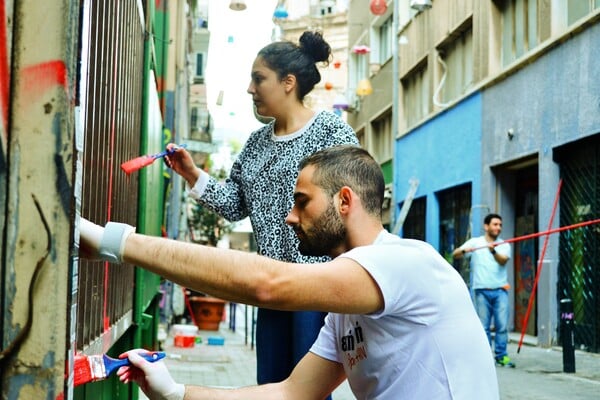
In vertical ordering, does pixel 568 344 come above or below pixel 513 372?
above

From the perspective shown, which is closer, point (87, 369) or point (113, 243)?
point (113, 243)

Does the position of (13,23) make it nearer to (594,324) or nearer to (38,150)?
(38,150)

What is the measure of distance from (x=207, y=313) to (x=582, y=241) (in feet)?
28.3

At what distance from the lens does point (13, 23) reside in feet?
4.57

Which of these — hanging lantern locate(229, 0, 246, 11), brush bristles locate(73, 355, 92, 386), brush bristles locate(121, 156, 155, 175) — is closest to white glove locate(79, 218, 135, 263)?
brush bristles locate(73, 355, 92, 386)

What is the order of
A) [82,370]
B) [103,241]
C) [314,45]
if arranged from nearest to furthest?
[103,241] < [82,370] < [314,45]

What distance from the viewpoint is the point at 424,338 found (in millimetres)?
2396

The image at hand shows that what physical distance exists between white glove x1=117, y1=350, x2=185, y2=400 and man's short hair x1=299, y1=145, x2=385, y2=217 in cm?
65

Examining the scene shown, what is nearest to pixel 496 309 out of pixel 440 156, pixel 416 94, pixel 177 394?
pixel 177 394

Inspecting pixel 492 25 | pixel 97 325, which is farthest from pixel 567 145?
pixel 97 325

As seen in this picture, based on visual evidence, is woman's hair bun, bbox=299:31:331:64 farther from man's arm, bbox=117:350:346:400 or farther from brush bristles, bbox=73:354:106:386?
brush bristles, bbox=73:354:106:386

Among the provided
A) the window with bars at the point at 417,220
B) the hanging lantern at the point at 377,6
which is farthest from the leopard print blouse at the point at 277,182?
the window with bars at the point at 417,220

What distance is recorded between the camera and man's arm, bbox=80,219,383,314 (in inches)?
69.4

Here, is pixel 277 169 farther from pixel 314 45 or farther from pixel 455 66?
pixel 455 66
